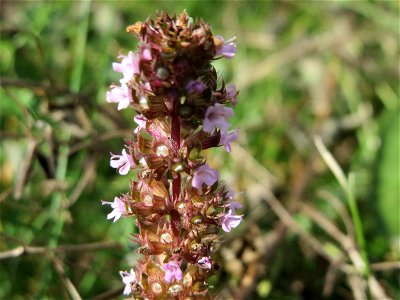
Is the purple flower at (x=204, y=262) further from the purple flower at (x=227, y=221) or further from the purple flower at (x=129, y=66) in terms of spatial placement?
A: the purple flower at (x=129, y=66)

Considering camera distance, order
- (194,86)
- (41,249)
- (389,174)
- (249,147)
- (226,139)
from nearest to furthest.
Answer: (194,86), (226,139), (41,249), (389,174), (249,147)

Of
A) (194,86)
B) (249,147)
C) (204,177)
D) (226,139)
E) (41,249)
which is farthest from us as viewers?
(249,147)

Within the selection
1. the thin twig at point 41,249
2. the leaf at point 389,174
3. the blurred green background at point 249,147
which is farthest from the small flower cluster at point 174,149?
the leaf at point 389,174

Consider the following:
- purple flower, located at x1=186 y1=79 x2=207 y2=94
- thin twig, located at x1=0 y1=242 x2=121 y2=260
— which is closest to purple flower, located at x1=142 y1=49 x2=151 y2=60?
purple flower, located at x1=186 y1=79 x2=207 y2=94

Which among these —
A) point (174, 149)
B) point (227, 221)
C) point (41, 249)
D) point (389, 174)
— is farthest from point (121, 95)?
point (389, 174)

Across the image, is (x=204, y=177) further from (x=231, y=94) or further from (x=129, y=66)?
(x=129, y=66)

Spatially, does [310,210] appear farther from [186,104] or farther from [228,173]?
[186,104]

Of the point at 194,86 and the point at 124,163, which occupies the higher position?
the point at 194,86
